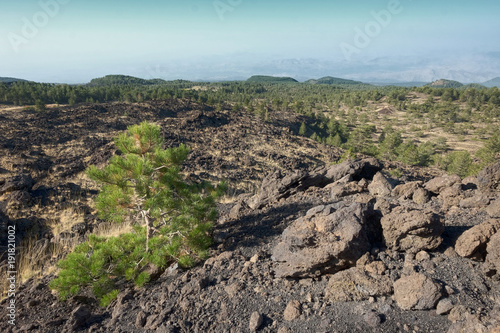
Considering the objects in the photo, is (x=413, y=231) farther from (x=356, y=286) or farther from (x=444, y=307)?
(x=356, y=286)

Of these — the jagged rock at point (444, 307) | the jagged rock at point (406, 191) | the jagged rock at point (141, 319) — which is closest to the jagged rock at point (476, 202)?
the jagged rock at point (406, 191)

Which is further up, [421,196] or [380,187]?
[421,196]

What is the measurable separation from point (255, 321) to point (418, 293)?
7.88 feet

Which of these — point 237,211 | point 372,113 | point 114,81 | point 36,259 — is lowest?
point 372,113

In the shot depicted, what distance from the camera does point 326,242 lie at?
4500 mm

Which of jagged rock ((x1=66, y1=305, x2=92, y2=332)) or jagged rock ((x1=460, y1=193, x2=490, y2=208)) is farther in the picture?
jagged rock ((x1=460, y1=193, x2=490, y2=208))

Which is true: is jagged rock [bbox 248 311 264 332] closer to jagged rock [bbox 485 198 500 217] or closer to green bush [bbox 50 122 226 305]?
green bush [bbox 50 122 226 305]

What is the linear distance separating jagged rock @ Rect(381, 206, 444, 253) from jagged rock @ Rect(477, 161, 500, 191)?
166 inches

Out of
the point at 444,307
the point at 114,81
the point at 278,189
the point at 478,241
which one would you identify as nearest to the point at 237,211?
the point at 278,189

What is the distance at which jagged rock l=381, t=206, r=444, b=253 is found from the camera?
4406 millimetres

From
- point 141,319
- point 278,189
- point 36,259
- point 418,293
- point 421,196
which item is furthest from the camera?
point 278,189

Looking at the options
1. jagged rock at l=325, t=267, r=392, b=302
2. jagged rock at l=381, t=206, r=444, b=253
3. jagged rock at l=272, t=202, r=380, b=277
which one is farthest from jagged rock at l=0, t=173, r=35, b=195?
jagged rock at l=381, t=206, r=444, b=253

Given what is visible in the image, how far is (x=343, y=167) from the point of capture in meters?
10.3

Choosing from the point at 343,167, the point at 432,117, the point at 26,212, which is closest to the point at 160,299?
the point at 343,167
